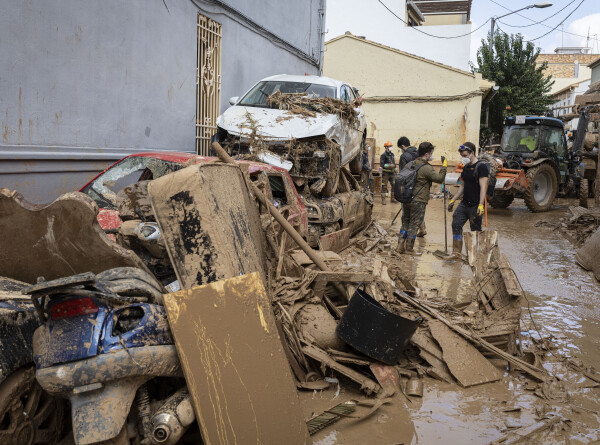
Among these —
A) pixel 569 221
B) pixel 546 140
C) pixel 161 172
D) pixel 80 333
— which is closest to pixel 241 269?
pixel 80 333

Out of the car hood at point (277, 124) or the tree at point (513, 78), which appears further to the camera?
the tree at point (513, 78)

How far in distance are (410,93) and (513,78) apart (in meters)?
8.78

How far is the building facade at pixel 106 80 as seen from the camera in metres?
6.34

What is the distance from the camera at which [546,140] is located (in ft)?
49.4

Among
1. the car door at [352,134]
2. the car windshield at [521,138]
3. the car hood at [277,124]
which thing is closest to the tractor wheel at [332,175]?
the car hood at [277,124]

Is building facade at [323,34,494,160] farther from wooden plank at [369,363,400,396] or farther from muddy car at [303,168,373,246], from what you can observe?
wooden plank at [369,363,400,396]

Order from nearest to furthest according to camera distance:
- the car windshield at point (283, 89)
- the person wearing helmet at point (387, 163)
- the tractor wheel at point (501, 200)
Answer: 1. the car windshield at point (283, 89)
2. the tractor wheel at point (501, 200)
3. the person wearing helmet at point (387, 163)

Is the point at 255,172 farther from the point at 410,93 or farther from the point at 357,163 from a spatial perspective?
the point at 410,93

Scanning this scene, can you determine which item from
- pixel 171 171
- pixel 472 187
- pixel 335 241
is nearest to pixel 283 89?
pixel 335 241

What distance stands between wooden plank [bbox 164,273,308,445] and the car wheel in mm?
778

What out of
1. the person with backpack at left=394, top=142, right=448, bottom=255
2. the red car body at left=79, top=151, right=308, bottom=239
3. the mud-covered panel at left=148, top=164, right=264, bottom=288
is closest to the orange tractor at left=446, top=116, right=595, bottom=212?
the person with backpack at left=394, top=142, right=448, bottom=255

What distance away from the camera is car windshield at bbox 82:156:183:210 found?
5.33 meters

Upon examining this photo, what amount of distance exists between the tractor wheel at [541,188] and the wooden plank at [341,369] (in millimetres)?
11956

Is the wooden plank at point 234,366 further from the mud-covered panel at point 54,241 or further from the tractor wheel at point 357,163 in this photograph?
the tractor wheel at point 357,163
